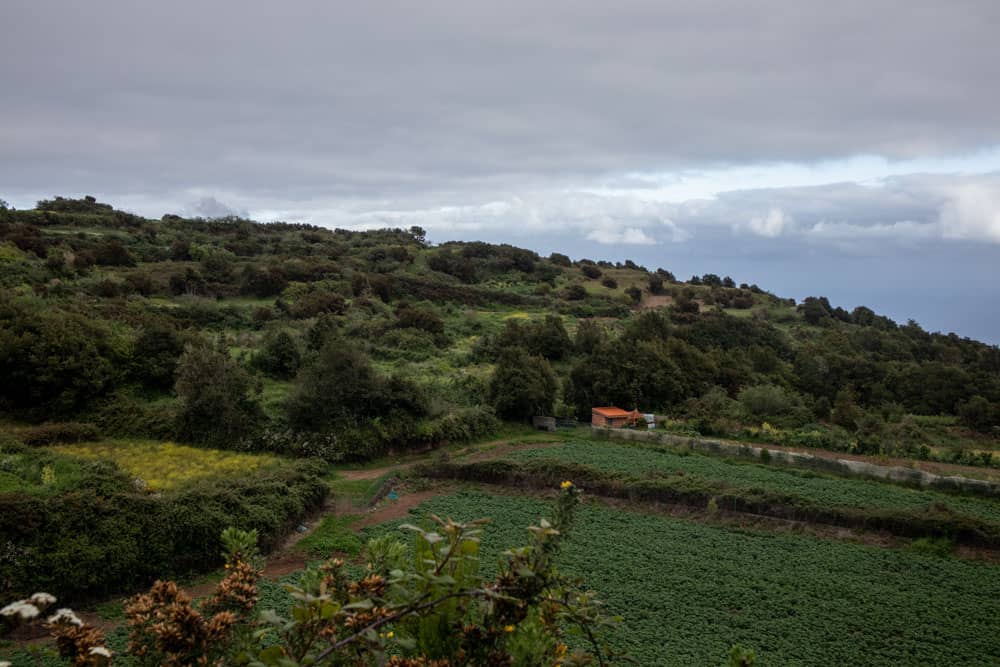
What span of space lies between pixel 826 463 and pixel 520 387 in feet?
37.7

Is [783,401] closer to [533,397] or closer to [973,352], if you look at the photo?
[533,397]

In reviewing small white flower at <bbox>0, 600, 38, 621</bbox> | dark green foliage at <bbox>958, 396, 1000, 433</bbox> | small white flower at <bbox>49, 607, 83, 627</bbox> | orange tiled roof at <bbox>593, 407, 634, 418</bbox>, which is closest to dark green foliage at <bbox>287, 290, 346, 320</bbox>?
orange tiled roof at <bbox>593, 407, 634, 418</bbox>

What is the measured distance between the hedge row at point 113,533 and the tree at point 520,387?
12.3 meters

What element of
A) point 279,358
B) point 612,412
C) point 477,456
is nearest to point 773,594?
point 477,456

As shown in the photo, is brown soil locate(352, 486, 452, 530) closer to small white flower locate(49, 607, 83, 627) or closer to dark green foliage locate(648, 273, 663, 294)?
small white flower locate(49, 607, 83, 627)

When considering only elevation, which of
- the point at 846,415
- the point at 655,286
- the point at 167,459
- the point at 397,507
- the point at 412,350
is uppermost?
the point at 655,286

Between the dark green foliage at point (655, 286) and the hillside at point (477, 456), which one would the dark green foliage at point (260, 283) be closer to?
the hillside at point (477, 456)

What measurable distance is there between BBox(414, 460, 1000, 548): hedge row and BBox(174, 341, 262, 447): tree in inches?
248

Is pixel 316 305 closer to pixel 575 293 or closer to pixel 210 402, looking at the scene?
pixel 210 402

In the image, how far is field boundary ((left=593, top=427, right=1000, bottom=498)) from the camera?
18.2 metres

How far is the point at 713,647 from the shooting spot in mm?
10188

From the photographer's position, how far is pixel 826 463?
20000 millimetres

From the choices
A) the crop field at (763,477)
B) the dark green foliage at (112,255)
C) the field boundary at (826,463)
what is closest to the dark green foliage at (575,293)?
the field boundary at (826,463)

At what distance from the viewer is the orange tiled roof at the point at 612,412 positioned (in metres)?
25.9
